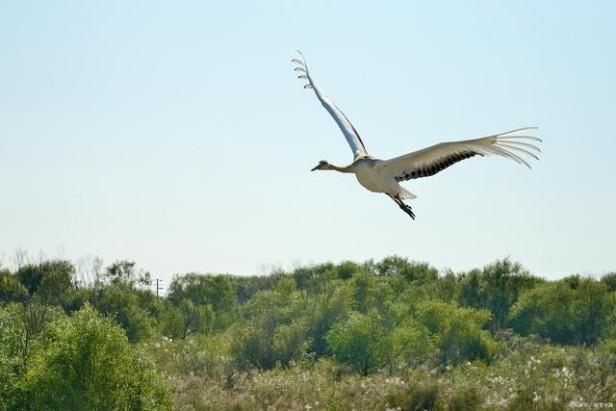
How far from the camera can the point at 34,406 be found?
122ft

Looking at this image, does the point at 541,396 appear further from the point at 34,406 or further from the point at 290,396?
the point at 34,406

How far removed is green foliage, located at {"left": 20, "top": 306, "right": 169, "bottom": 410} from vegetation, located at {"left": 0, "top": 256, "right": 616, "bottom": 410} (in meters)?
0.04

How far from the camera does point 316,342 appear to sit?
58.6 m

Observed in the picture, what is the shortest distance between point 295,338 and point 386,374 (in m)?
6.53

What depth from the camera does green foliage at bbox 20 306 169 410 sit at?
37188 millimetres

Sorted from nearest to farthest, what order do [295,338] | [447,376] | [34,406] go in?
1. [34,406]
2. [447,376]
3. [295,338]

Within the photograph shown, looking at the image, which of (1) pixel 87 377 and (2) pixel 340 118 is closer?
(2) pixel 340 118

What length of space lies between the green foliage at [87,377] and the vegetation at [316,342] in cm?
4

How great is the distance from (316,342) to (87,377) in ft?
72.6

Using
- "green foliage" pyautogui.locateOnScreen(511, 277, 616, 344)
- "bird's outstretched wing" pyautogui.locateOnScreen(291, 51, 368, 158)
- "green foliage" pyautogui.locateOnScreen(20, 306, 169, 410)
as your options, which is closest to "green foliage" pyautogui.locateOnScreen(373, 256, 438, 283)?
"green foliage" pyautogui.locateOnScreen(511, 277, 616, 344)

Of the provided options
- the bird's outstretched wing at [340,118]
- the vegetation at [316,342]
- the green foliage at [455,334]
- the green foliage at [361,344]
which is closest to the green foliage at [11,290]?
the vegetation at [316,342]

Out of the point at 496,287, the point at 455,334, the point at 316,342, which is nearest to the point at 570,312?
the point at 496,287

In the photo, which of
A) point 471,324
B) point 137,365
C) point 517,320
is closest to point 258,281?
point 517,320

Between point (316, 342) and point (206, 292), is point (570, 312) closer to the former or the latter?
point (316, 342)
